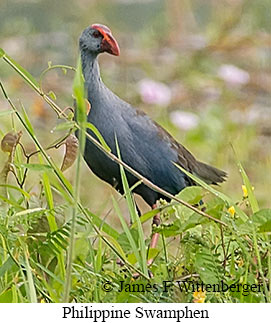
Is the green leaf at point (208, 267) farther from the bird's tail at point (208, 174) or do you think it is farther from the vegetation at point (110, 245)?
the bird's tail at point (208, 174)

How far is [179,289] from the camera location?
6.68ft

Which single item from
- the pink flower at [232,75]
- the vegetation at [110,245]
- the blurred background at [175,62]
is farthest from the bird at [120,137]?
the pink flower at [232,75]

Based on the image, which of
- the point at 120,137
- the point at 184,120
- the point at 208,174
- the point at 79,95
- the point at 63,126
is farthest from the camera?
the point at 184,120

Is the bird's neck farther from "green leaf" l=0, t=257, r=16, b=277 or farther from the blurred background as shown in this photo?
the blurred background

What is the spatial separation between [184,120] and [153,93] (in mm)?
267

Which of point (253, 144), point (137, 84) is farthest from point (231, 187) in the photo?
point (137, 84)

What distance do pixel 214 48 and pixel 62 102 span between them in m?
1.02

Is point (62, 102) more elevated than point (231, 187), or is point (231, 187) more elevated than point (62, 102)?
point (62, 102)

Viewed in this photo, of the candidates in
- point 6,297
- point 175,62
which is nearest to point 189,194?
point 6,297

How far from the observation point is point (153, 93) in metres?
5.07

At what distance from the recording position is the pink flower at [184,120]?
4.87 meters

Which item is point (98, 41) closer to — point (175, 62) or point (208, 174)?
point (208, 174)

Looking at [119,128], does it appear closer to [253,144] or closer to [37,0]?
[253,144]

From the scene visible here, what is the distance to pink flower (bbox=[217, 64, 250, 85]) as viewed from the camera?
17.7ft
